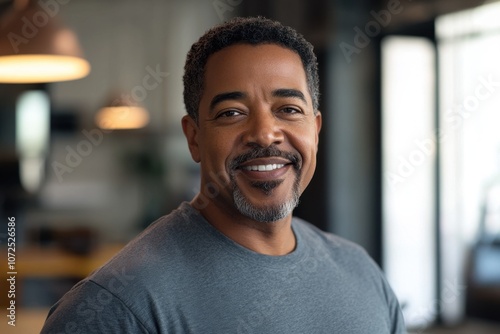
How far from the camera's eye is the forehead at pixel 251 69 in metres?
1.31

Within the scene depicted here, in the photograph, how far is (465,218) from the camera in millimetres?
5078

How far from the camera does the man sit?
1220 millimetres

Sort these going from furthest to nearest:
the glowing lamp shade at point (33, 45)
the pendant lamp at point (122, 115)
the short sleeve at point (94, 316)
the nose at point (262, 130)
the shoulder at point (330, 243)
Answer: the pendant lamp at point (122, 115) < the glowing lamp shade at point (33, 45) < the shoulder at point (330, 243) < the nose at point (262, 130) < the short sleeve at point (94, 316)

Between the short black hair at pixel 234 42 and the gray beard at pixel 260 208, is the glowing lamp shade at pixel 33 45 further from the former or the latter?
the gray beard at pixel 260 208

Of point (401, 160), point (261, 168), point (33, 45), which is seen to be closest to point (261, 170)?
point (261, 168)

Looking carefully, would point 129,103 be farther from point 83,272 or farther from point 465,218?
point 465,218

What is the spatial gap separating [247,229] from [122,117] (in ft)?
15.0

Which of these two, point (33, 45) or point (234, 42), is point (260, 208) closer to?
point (234, 42)

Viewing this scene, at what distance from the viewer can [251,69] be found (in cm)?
132

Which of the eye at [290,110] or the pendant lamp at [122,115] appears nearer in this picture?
the eye at [290,110]

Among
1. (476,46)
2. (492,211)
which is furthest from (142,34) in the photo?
(492,211)

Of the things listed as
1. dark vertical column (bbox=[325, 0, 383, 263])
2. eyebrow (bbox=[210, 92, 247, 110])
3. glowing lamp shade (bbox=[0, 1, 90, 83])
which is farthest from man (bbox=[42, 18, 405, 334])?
dark vertical column (bbox=[325, 0, 383, 263])

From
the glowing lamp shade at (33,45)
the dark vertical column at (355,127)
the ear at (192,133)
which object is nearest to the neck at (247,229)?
the ear at (192,133)

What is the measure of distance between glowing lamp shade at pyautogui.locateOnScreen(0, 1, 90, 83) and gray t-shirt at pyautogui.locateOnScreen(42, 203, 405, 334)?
1.97 m
